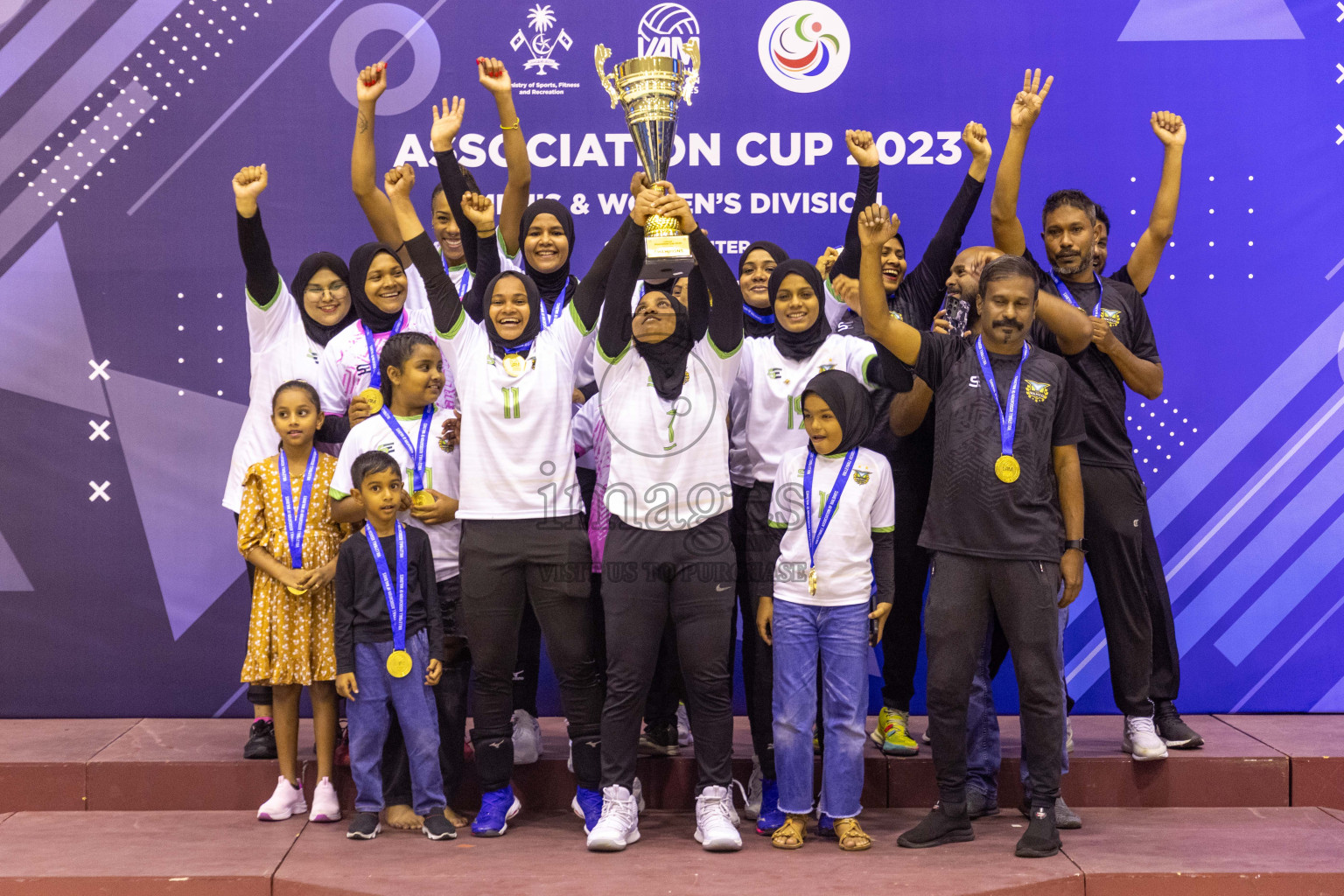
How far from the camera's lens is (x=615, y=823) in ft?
11.3

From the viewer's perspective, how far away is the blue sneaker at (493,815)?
3.59 m

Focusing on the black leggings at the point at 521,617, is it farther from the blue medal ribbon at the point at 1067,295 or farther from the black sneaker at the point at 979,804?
the blue medal ribbon at the point at 1067,295

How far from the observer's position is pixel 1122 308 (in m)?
4.01

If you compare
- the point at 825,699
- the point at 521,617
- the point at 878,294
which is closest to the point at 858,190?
the point at 878,294

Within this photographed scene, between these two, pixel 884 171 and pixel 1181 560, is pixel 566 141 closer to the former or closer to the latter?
pixel 884 171

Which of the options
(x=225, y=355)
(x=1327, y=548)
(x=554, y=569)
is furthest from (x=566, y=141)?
(x=1327, y=548)

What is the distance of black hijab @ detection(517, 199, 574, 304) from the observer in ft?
13.0

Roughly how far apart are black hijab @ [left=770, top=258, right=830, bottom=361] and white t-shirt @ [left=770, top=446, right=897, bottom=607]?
1.24 ft

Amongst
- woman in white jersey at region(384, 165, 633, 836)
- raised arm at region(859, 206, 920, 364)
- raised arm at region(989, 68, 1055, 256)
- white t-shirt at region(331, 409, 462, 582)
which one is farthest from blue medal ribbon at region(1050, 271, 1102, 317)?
white t-shirt at region(331, 409, 462, 582)

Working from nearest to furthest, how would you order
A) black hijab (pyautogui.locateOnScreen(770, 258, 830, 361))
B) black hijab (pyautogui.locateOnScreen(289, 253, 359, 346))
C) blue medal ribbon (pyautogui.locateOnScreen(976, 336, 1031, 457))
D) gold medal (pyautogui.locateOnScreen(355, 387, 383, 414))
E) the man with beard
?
blue medal ribbon (pyautogui.locateOnScreen(976, 336, 1031, 457)), black hijab (pyautogui.locateOnScreen(770, 258, 830, 361)), gold medal (pyautogui.locateOnScreen(355, 387, 383, 414)), the man with beard, black hijab (pyautogui.locateOnScreen(289, 253, 359, 346))

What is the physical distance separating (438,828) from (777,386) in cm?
177

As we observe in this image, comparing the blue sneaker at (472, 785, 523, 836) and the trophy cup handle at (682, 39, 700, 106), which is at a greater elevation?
the trophy cup handle at (682, 39, 700, 106)

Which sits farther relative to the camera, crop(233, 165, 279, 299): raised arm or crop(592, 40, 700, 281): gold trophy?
crop(233, 165, 279, 299): raised arm

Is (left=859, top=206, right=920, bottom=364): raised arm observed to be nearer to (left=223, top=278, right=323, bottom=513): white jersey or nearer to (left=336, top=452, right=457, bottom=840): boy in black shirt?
(left=336, top=452, right=457, bottom=840): boy in black shirt
